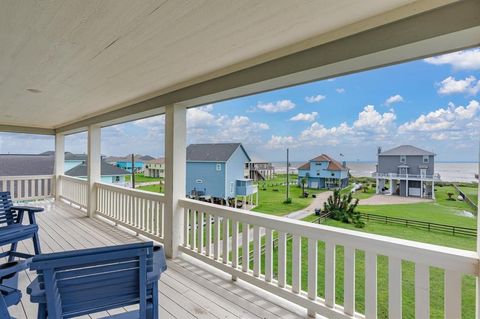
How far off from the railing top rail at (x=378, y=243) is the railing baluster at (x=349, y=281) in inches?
3.1

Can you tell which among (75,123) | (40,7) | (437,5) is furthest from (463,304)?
(75,123)

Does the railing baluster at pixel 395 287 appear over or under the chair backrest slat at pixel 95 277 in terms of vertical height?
under

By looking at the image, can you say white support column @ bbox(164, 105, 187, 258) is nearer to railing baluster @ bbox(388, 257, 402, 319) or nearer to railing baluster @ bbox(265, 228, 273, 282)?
railing baluster @ bbox(265, 228, 273, 282)

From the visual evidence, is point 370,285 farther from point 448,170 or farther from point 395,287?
point 448,170

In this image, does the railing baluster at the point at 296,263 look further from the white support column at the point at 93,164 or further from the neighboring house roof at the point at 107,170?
the white support column at the point at 93,164

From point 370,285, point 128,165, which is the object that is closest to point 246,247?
point 370,285

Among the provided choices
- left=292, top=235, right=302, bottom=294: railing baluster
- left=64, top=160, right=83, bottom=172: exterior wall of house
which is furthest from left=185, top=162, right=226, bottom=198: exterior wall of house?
left=64, top=160, right=83, bottom=172: exterior wall of house

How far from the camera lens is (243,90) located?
2.74 metres

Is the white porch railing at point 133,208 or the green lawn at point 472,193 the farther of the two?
the white porch railing at point 133,208

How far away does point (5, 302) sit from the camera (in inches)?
57.2

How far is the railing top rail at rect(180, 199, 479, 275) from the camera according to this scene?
1527 millimetres

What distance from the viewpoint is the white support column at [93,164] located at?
5.68 meters

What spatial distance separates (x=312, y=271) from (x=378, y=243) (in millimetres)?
631

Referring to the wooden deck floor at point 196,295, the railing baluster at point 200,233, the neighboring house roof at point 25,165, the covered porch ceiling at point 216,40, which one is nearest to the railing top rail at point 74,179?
the neighboring house roof at point 25,165
